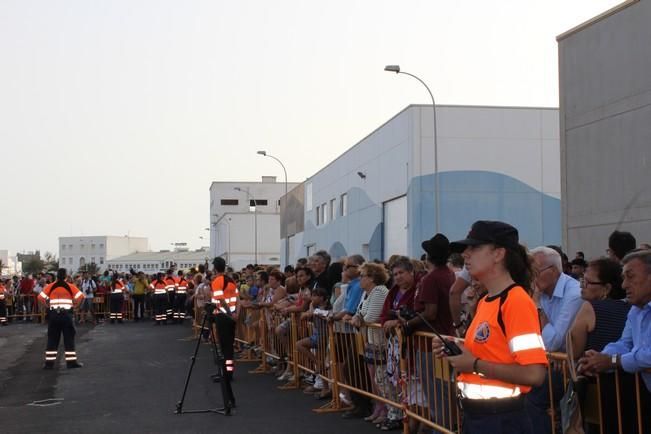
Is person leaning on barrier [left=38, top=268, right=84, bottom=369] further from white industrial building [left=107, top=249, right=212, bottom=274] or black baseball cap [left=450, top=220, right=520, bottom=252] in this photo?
white industrial building [left=107, top=249, right=212, bottom=274]

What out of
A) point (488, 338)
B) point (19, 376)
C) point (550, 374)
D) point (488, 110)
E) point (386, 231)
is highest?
point (488, 110)

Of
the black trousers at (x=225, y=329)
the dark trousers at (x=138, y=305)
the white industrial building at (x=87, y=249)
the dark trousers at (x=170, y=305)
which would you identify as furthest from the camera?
the white industrial building at (x=87, y=249)

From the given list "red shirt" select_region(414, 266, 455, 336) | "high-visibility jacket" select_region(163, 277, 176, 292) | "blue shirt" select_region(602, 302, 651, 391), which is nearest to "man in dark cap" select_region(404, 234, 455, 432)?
"red shirt" select_region(414, 266, 455, 336)

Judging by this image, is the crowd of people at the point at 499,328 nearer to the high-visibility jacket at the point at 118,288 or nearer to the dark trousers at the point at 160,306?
the dark trousers at the point at 160,306

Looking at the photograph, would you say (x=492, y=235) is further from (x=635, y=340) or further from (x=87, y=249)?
(x=87, y=249)

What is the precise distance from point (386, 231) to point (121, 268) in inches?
4759

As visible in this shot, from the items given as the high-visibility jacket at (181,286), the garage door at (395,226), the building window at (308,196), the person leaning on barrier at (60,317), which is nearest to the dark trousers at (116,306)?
the high-visibility jacket at (181,286)

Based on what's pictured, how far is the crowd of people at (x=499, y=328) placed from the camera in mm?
4152

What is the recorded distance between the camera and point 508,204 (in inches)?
1425

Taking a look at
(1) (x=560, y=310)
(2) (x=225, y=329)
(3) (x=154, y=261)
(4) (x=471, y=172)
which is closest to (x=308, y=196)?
(4) (x=471, y=172)

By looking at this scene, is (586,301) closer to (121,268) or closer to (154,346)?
(154,346)

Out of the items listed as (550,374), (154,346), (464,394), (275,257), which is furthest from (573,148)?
(275,257)

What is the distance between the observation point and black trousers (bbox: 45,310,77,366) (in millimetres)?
16781

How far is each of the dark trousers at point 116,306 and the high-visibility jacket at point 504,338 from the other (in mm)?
30668
